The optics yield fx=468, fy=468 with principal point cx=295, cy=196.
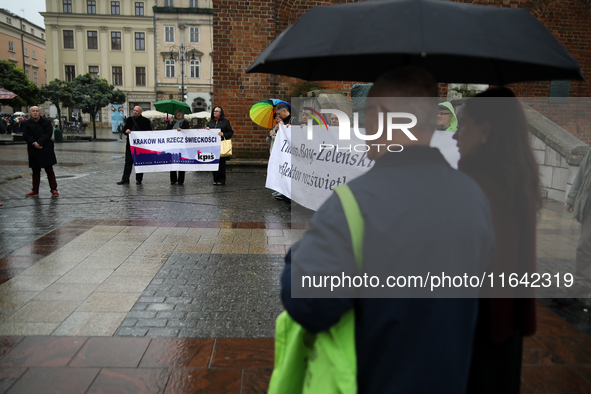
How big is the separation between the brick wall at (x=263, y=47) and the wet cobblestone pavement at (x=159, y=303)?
5535 millimetres

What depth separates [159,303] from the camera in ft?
13.6

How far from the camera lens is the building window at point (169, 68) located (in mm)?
62000

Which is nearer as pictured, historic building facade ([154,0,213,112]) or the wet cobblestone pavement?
the wet cobblestone pavement

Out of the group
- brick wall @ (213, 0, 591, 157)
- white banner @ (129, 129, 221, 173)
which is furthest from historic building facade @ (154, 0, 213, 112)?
white banner @ (129, 129, 221, 173)

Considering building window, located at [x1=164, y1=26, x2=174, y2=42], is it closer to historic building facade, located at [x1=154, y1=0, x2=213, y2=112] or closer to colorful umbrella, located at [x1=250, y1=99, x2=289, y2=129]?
historic building facade, located at [x1=154, y1=0, x2=213, y2=112]

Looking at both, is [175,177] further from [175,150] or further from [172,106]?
[172,106]

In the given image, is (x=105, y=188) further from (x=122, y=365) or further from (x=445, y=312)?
(x=445, y=312)

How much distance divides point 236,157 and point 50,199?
545 centimetres

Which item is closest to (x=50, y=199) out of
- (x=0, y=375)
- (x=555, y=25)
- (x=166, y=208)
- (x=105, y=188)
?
(x=105, y=188)

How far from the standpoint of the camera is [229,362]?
3178 mm

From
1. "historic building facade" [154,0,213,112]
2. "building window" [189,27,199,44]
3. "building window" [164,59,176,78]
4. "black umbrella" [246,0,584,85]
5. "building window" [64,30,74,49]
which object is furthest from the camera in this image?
"building window" [64,30,74,49]

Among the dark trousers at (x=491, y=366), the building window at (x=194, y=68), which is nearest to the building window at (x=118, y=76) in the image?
the building window at (x=194, y=68)

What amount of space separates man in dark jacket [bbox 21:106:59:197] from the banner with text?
4563 mm

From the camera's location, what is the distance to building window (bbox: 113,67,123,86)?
66250mm
